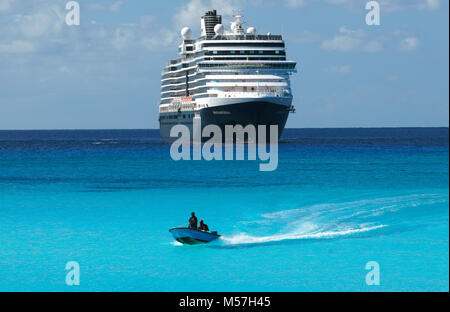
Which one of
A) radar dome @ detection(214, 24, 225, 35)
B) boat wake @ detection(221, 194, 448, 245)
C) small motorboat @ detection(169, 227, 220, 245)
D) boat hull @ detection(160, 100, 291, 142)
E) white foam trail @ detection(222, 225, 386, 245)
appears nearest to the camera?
small motorboat @ detection(169, 227, 220, 245)

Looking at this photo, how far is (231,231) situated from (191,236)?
4300 millimetres

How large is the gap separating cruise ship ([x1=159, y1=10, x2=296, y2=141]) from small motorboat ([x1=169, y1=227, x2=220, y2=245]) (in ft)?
176

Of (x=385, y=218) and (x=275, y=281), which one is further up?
(x=385, y=218)

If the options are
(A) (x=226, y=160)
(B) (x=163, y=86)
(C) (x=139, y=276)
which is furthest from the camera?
(B) (x=163, y=86)

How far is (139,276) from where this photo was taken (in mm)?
21469

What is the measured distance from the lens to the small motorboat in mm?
24391

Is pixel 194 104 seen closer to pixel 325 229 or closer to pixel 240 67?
pixel 240 67

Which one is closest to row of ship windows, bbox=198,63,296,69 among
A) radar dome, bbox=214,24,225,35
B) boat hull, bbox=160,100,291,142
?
boat hull, bbox=160,100,291,142

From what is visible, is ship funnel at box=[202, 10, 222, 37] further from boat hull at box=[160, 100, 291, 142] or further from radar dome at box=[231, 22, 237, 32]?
boat hull at box=[160, 100, 291, 142]

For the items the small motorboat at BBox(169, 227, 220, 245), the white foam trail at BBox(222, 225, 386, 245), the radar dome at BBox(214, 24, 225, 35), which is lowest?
the small motorboat at BBox(169, 227, 220, 245)

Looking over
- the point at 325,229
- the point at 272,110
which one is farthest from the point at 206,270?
the point at 272,110

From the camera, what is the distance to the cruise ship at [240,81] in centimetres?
7931

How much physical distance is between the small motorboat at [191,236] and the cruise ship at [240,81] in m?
53.7
